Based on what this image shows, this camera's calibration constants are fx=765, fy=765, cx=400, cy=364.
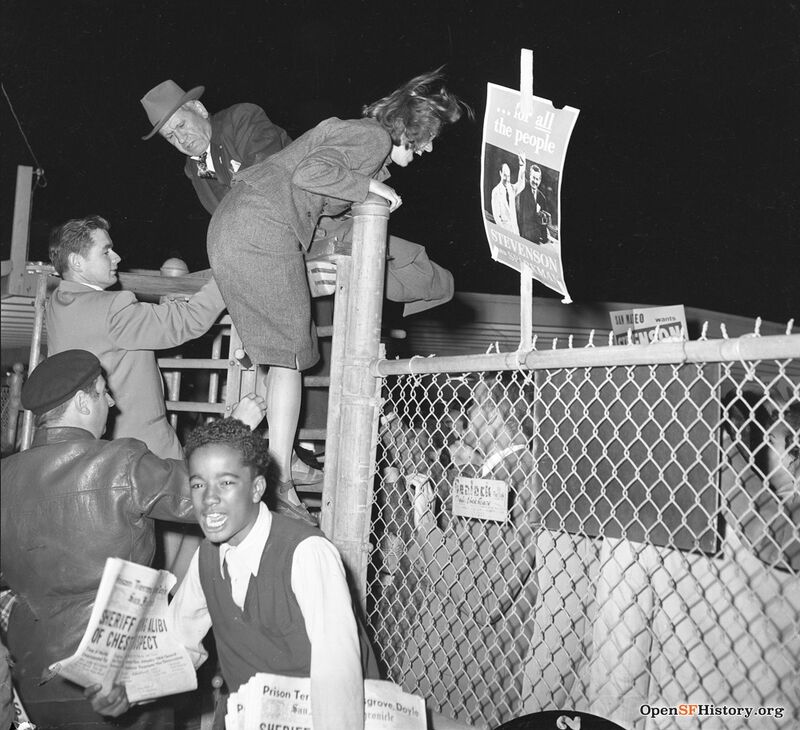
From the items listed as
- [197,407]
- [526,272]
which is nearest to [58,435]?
[197,407]

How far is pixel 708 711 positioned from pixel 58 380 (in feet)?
9.46

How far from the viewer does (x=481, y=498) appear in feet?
10.6

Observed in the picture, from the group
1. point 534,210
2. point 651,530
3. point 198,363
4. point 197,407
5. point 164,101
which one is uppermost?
point 164,101

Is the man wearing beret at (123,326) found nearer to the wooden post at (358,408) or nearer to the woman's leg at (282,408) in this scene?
the woman's leg at (282,408)

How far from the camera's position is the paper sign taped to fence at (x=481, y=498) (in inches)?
124

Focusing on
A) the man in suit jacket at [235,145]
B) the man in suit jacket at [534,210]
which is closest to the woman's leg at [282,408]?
the man in suit jacket at [235,145]

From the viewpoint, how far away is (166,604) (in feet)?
9.53

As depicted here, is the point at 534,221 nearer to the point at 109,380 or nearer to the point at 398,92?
the point at 398,92

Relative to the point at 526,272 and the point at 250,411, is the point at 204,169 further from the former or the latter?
the point at 526,272

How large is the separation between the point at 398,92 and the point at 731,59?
28.1 ft

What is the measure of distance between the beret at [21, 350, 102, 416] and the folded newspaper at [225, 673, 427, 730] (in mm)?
1508

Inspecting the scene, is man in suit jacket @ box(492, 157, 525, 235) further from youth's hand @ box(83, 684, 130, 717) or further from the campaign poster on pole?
youth's hand @ box(83, 684, 130, 717)

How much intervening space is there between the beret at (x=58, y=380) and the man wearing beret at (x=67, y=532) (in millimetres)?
239

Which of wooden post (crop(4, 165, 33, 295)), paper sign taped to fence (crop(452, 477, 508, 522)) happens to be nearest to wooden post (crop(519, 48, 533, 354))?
paper sign taped to fence (crop(452, 477, 508, 522))
